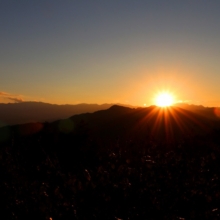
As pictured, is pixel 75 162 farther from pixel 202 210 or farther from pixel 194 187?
pixel 202 210

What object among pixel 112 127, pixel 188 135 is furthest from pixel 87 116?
pixel 188 135

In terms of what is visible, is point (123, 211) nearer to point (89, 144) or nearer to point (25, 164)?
point (25, 164)

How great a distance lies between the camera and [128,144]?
9.22 metres

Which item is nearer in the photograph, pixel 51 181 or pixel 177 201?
pixel 177 201

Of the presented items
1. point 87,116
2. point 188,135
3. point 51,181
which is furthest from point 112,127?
point 51,181

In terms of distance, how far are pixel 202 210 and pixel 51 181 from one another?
249 cm

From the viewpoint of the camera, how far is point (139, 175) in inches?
213

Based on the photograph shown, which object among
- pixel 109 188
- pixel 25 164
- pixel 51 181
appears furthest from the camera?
pixel 25 164

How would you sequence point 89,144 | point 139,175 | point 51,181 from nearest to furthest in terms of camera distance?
point 139,175 → point 51,181 → point 89,144

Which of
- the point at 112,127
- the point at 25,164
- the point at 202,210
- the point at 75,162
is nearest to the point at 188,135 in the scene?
the point at 75,162

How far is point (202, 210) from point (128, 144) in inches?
193

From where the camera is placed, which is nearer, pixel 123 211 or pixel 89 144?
pixel 123 211

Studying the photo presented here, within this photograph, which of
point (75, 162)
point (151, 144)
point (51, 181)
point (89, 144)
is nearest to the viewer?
point (51, 181)

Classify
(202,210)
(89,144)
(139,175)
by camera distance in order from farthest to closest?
1. (89,144)
2. (139,175)
3. (202,210)
